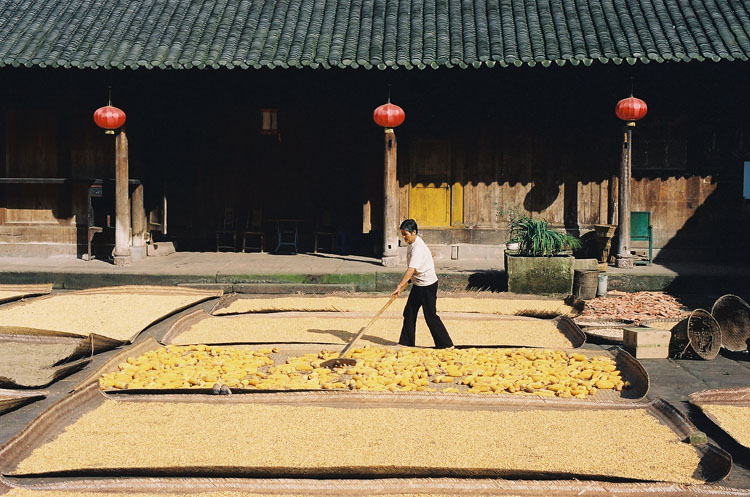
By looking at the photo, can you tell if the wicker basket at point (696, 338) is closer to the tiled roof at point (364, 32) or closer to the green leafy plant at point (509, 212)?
the tiled roof at point (364, 32)

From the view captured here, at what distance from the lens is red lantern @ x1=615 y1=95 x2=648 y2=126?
11.9 meters

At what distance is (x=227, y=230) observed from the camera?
15.0 metres

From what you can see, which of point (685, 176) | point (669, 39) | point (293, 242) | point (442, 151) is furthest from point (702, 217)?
point (293, 242)

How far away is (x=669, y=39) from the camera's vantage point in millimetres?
12195

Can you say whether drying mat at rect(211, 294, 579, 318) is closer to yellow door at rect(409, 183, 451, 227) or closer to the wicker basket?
the wicker basket

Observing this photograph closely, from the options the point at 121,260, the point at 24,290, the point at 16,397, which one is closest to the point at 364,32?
the point at 121,260

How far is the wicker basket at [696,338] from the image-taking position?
774cm

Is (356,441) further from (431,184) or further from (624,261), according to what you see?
(431,184)

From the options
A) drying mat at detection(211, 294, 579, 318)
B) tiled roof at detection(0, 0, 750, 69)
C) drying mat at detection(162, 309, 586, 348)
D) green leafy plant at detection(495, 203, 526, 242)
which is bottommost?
drying mat at detection(162, 309, 586, 348)

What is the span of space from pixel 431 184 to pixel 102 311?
627cm

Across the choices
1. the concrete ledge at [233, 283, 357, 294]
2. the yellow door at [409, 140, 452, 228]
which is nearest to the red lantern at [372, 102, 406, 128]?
the yellow door at [409, 140, 452, 228]

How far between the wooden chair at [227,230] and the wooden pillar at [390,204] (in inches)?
142

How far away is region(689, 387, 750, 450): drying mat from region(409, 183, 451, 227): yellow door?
794 centimetres

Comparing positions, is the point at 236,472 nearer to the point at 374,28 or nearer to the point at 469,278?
the point at 469,278
